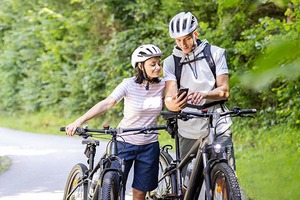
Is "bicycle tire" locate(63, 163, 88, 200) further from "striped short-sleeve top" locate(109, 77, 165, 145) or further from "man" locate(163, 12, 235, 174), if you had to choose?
"man" locate(163, 12, 235, 174)

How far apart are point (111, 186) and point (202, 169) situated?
622mm

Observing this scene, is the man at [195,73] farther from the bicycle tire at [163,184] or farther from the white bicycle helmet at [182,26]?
the bicycle tire at [163,184]

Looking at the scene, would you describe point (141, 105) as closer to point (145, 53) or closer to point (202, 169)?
point (145, 53)

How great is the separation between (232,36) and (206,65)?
10396 millimetres

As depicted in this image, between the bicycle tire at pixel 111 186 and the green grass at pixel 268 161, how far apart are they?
1.25 metres

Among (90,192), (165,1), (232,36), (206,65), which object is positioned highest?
(165,1)

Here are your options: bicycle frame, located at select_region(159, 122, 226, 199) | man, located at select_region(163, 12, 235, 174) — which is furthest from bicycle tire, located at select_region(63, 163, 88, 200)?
man, located at select_region(163, 12, 235, 174)

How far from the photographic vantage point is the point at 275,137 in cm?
1252

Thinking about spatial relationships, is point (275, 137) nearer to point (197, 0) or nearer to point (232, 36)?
point (232, 36)

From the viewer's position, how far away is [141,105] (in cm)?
495

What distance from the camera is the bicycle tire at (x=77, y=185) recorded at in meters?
5.37

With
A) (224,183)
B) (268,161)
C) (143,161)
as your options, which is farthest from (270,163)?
(224,183)

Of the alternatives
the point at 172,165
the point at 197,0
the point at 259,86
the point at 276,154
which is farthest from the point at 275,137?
the point at 259,86

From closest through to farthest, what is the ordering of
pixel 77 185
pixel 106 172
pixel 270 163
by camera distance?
pixel 106 172
pixel 77 185
pixel 270 163
